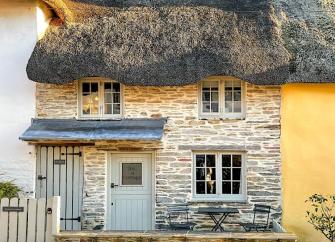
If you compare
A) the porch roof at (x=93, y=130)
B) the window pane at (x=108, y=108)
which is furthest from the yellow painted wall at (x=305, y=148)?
the window pane at (x=108, y=108)

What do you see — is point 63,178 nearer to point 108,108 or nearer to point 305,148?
point 108,108

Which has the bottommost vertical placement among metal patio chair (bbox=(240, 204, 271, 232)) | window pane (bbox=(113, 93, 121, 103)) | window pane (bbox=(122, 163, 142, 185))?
metal patio chair (bbox=(240, 204, 271, 232))

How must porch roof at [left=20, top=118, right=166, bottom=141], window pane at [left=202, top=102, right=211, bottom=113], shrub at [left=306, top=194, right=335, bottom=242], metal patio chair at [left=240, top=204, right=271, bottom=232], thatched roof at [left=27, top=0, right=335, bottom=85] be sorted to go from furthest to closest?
window pane at [left=202, top=102, right=211, bottom=113]
thatched roof at [left=27, top=0, right=335, bottom=85]
porch roof at [left=20, top=118, right=166, bottom=141]
metal patio chair at [left=240, top=204, right=271, bottom=232]
shrub at [left=306, top=194, right=335, bottom=242]

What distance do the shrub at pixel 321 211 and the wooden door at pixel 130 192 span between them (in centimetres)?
374

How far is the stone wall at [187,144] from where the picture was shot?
44.6 ft

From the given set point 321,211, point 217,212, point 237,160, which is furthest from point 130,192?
point 321,211

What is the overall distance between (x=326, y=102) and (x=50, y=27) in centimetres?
695

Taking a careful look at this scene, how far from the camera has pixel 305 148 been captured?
44.3 feet

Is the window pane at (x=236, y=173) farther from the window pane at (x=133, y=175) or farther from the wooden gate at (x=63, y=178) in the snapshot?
the wooden gate at (x=63, y=178)

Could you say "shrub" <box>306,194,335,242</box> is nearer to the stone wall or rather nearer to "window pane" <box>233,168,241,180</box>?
the stone wall

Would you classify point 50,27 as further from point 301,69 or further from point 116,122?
point 301,69

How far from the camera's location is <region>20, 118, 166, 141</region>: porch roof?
13.2 meters

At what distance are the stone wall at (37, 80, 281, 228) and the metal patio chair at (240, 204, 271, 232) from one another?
182 mm

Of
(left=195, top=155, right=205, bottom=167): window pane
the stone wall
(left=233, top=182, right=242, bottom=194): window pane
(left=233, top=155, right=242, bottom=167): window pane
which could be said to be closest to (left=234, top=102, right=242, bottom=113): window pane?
the stone wall
